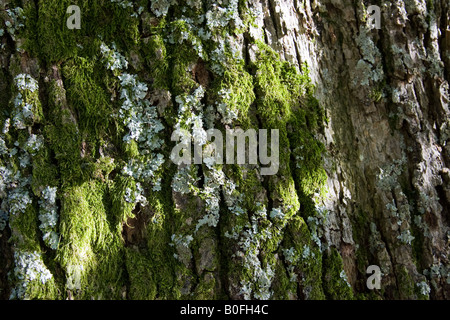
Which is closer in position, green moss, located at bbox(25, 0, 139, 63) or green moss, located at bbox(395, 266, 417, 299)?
green moss, located at bbox(25, 0, 139, 63)

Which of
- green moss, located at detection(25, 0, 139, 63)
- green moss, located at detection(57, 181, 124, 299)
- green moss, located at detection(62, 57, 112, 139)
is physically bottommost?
green moss, located at detection(57, 181, 124, 299)

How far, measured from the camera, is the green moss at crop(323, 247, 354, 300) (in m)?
2.01

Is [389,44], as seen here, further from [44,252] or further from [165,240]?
[44,252]

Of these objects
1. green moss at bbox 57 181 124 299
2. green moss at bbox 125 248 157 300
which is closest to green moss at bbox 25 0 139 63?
green moss at bbox 57 181 124 299

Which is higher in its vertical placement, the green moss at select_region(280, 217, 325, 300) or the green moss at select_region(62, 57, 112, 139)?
the green moss at select_region(62, 57, 112, 139)

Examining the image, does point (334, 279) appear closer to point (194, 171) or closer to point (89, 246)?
point (194, 171)

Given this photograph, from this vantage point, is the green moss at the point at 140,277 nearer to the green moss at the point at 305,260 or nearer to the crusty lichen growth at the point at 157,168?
the crusty lichen growth at the point at 157,168

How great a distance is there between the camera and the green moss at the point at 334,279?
2006 mm

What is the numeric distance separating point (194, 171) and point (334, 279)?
94 centimetres

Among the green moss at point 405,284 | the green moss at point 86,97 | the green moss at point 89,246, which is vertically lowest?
the green moss at point 405,284

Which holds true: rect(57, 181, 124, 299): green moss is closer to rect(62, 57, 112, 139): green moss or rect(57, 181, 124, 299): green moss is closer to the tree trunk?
the tree trunk

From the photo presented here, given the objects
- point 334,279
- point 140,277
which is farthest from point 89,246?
point 334,279

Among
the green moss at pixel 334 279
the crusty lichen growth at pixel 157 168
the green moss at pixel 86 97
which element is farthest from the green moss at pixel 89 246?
the green moss at pixel 334 279
